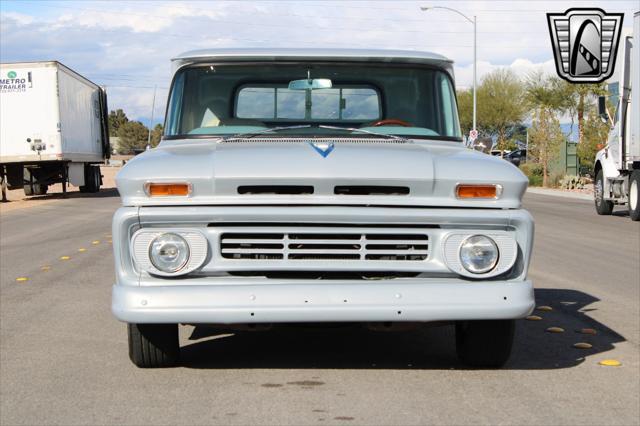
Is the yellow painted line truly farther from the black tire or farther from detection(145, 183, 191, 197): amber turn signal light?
the black tire

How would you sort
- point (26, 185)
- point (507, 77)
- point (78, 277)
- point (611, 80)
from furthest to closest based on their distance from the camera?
point (507, 77) → point (26, 185) → point (611, 80) → point (78, 277)

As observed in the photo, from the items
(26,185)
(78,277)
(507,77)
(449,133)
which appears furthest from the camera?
(507,77)

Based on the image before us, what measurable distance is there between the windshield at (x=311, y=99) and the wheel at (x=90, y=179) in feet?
90.6

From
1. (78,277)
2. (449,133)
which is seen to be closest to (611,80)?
(78,277)

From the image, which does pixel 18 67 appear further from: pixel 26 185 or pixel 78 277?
pixel 78 277

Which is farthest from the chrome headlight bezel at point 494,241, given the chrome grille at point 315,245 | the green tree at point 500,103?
the green tree at point 500,103

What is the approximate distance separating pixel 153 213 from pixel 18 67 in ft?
80.2

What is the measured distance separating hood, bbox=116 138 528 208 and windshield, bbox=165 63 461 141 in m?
1.25

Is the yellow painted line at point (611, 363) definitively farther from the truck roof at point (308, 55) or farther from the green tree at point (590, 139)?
the green tree at point (590, 139)

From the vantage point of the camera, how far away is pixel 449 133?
661cm

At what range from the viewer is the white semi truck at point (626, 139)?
65.9 ft

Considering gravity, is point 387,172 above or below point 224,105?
below

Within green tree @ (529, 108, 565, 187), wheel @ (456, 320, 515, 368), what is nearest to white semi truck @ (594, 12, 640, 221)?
wheel @ (456, 320, 515, 368)

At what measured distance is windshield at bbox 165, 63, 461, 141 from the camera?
261 inches
